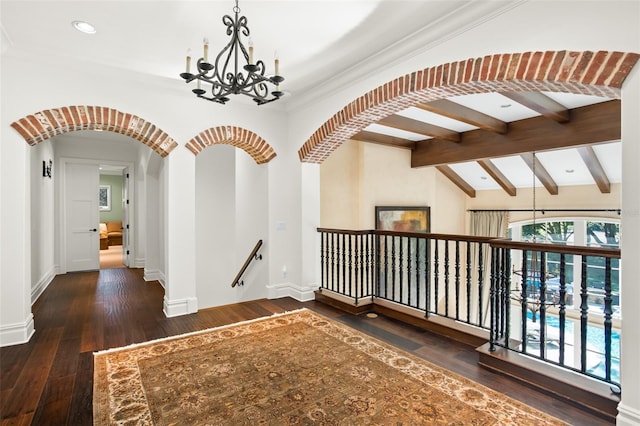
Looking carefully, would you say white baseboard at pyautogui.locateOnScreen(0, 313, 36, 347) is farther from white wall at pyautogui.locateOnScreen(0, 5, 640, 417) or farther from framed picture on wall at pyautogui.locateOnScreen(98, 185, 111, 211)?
framed picture on wall at pyautogui.locateOnScreen(98, 185, 111, 211)

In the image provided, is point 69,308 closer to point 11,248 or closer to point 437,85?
point 11,248

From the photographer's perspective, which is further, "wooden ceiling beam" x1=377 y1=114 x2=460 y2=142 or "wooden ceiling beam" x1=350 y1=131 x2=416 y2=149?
"wooden ceiling beam" x1=350 y1=131 x2=416 y2=149

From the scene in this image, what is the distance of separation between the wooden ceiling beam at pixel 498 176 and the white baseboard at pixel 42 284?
8.09m

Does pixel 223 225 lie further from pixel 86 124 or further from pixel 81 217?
pixel 81 217

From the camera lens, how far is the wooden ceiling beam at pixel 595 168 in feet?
18.0

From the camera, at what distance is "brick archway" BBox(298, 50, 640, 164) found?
197 centimetres

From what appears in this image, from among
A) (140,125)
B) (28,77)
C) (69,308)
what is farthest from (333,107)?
(69,308)

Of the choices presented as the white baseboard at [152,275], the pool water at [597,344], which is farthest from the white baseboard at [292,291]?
the pool water at [597,344]

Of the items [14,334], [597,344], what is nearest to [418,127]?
[14,334]

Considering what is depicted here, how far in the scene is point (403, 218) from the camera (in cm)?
723

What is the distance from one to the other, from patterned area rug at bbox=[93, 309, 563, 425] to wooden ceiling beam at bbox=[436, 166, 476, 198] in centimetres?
584

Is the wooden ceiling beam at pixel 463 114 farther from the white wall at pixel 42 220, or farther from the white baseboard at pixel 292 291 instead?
the white wall at pixel 42 220

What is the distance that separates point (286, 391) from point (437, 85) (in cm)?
274

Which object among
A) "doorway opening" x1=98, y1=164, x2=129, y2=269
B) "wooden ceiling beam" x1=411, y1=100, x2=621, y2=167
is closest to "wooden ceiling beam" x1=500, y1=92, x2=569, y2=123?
"wooden ceiling beam" x1=411, y1=100, x2=621, y2=167
